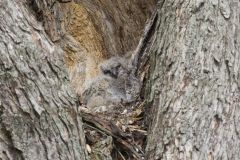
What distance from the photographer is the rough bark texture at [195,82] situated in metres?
2.70

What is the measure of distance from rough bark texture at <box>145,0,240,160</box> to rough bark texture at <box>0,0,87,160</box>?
0.55 meters

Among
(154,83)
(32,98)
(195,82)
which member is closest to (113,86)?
(154,83)

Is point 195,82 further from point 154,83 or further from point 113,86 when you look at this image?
point 113,86

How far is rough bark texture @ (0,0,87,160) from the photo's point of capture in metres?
2.26

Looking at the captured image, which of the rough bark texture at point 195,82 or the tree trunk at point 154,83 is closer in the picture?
the tree trunk at point 154,83

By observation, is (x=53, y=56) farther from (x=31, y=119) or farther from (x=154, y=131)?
(x=154, y=131)

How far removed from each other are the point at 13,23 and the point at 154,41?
4.01 feet

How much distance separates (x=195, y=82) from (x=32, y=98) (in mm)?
967

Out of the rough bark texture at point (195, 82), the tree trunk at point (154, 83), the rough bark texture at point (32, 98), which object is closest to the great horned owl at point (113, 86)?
the tree trunk at point (154, 83)

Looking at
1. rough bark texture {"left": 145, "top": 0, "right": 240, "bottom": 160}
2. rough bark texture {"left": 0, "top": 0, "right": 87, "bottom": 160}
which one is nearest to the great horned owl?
rough bark texture {"left": 145, "top": 0, "right": 240, "bottom": 160}

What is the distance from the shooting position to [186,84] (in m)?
2.89

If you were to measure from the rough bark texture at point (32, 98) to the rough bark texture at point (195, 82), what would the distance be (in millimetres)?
549

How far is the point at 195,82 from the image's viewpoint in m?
2.88

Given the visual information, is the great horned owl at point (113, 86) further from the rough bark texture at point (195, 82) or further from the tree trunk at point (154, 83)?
the rough bark texture at point (195, 82)
